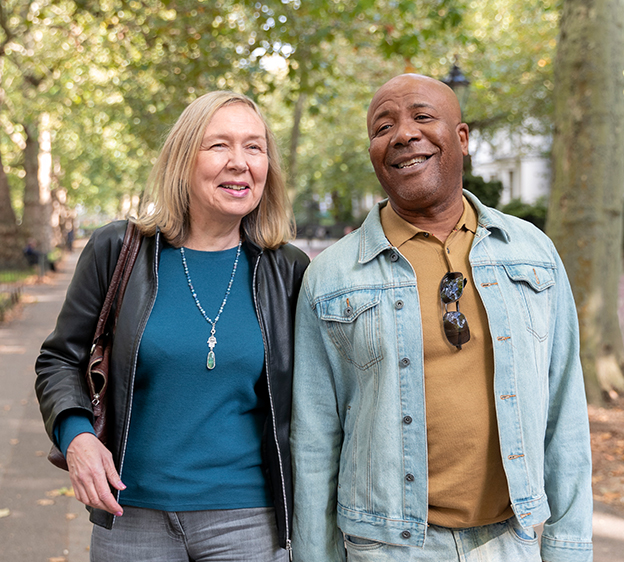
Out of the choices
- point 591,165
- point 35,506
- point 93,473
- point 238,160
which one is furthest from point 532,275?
point 591,165

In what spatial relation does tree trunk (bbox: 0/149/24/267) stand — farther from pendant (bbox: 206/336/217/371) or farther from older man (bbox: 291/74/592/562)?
older man (bbox: 291/74/592/562)

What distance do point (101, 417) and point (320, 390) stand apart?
708mm

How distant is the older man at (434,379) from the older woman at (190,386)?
125mm

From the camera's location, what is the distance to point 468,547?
2039 millimetres

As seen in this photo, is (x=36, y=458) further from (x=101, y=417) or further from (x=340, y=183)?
(x=340, y=183)

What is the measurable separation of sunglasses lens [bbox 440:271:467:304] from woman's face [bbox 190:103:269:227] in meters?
0.74

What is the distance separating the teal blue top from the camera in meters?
2.21

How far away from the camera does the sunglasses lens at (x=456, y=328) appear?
6.78 feet

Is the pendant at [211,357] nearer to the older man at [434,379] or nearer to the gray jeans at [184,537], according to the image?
the older man at [434,379]

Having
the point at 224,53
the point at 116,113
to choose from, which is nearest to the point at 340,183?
the point at 116,113

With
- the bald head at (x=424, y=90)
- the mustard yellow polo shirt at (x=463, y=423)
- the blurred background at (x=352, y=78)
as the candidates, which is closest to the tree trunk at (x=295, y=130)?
the blurred background at (x=352, y=78)

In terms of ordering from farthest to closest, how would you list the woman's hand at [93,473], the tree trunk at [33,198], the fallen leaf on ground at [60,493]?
the tree trunk at [33,198] → the fallen leaf on ground at [60,493] → the woman's hand at [93,473]

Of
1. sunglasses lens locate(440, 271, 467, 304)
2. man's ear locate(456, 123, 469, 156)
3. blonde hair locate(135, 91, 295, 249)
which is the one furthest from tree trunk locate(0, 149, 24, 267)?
Result: sunglasses lens locate(440, 271, 467, 304)

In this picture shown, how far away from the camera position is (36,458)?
251 inches
